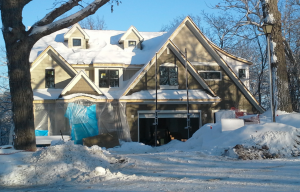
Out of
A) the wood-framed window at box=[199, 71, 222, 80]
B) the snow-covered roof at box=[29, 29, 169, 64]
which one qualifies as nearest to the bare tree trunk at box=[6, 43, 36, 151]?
the snow-covered roof at box=[29, 29, 169, 64]

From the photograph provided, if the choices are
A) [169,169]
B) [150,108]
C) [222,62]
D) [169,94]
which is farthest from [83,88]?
[169,169]

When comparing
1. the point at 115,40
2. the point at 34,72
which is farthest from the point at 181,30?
the point at 34,72

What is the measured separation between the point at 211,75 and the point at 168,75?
12.7 ft

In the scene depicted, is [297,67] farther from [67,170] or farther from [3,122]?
[3,122]

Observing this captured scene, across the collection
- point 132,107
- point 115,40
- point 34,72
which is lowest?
point 132,107

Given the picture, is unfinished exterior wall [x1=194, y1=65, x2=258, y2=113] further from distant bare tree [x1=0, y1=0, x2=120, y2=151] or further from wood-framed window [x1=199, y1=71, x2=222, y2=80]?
distant bare tree [x1=0, y1=0, x2=120, y2=151]

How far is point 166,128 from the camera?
73.2 feet

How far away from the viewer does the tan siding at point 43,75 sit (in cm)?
2031

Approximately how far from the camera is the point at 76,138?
677 inches

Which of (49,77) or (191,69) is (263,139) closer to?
(191,69)

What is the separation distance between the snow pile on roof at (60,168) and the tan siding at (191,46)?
15.4 m

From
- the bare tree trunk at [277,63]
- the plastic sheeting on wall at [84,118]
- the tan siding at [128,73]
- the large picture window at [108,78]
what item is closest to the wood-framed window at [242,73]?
the tan siding at [128,73]

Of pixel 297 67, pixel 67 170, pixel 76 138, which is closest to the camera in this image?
pixel 67 170

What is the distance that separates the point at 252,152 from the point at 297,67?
15.4 m
